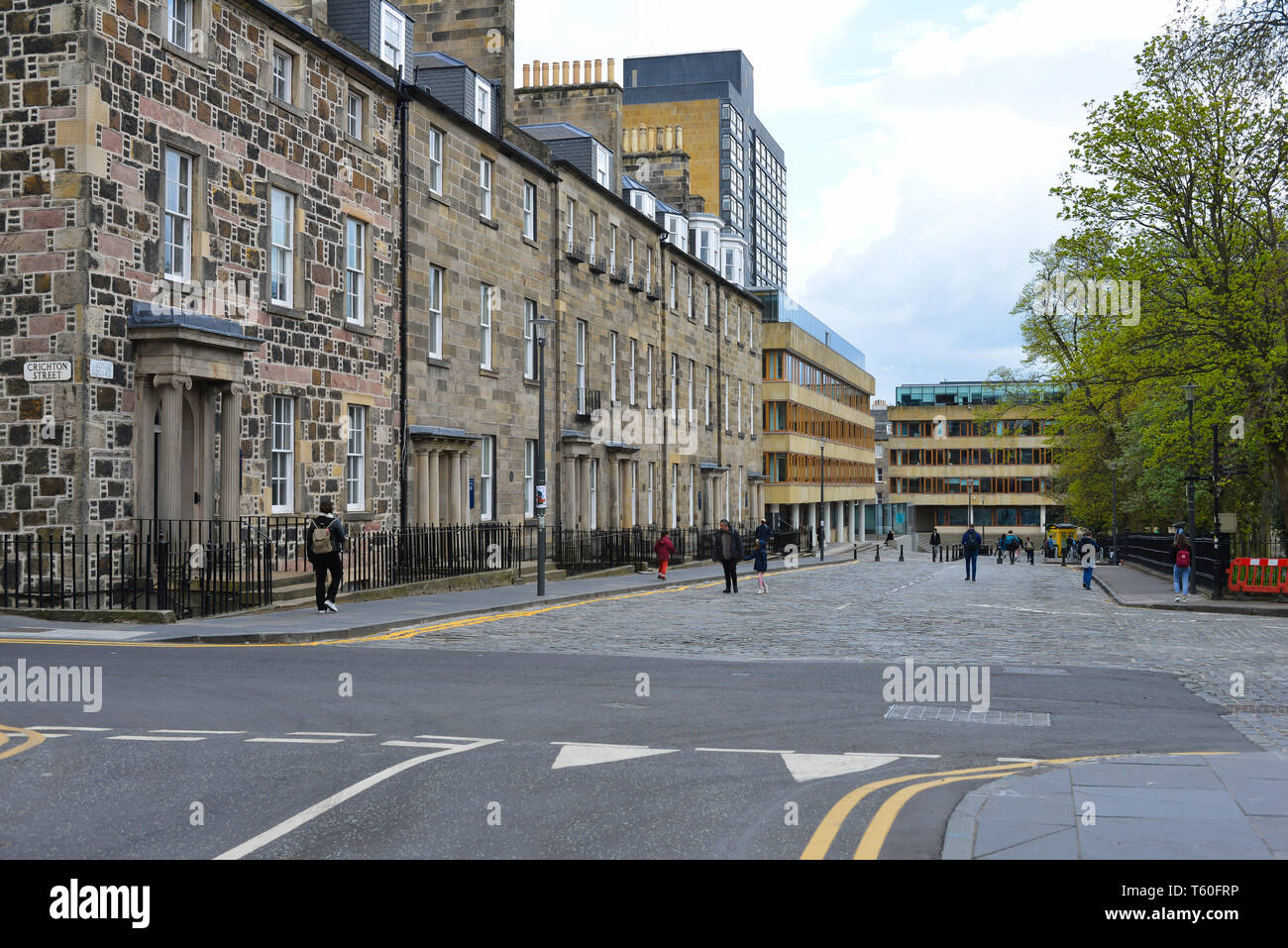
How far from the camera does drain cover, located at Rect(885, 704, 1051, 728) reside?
11.0 m

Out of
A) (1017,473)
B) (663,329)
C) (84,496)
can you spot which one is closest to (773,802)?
(84,496)

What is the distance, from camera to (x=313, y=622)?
62.3ft

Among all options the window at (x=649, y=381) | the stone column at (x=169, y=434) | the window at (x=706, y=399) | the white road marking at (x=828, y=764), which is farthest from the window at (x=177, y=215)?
the window at (x=706, y=399)

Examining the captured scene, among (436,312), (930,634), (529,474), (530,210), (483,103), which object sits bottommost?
(930,634)

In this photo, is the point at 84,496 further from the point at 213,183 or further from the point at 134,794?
the point at 134,794

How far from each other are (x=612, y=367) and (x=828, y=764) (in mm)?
34976

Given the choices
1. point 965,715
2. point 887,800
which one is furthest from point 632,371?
point 887,800

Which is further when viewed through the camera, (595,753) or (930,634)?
(930,634)

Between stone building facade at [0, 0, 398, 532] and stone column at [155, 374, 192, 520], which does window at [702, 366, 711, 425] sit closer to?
stone building facade at [0, 0, 398, 532]

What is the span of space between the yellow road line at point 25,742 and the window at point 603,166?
111ft

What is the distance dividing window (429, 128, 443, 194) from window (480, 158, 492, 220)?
2246mm

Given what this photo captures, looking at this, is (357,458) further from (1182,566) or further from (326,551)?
(1182,566)
